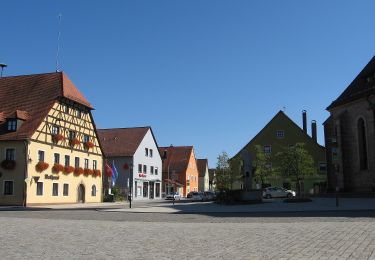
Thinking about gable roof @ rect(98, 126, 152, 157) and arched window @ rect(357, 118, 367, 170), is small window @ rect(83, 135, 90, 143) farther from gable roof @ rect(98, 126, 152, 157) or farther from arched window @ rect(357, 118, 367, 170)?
arched window @ rect(357, 118, 367, 170)

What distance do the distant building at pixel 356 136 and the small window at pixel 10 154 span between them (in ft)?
91.0

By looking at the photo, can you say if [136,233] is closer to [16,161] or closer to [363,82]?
[16,161]

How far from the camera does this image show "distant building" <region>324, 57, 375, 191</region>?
38.3m

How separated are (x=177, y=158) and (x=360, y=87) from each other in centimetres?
5429

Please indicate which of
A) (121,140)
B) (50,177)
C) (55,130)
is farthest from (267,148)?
(50,177)

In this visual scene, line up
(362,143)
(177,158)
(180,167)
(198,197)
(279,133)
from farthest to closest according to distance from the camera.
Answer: (177,158), (180,167), (279,133), (198,197), (362,143)

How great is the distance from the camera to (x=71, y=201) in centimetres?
4750

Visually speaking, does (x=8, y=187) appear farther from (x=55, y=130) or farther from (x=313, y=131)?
(x=313, y=131)

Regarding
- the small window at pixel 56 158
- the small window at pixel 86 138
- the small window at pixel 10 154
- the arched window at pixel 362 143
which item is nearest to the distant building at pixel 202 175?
the small window at pixel 86 138

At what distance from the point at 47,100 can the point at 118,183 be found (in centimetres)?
2287

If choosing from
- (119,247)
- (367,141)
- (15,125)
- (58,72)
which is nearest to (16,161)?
(15,125)

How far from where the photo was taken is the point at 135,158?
2603 inches

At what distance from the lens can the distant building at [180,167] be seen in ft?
286

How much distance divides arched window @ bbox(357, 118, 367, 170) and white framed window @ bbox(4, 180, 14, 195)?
99.2 feet
